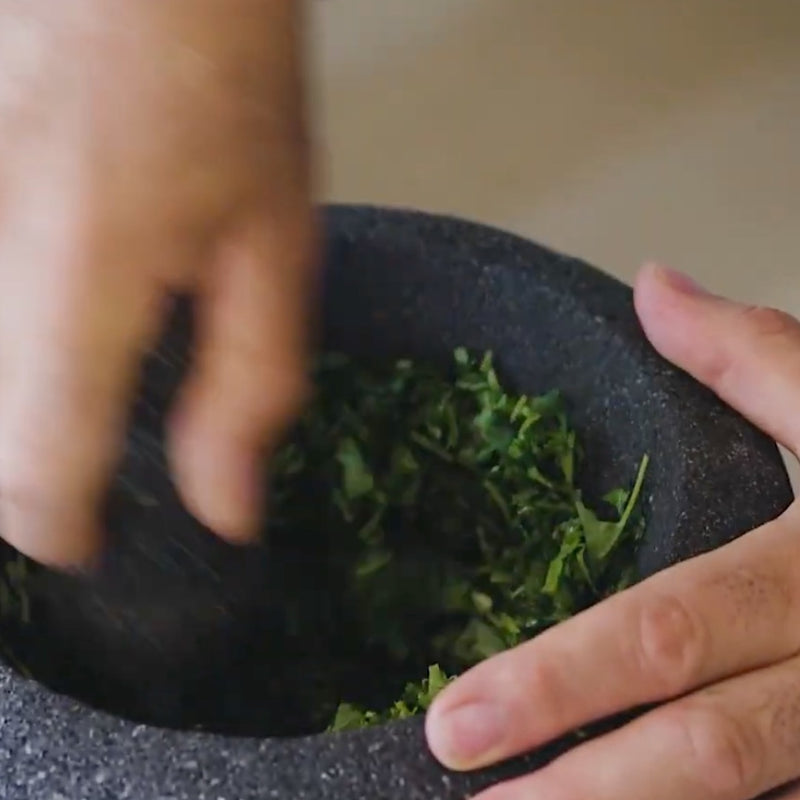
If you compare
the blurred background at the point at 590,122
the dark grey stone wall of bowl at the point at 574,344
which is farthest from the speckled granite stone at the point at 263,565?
the blurred background at the point at 590,122

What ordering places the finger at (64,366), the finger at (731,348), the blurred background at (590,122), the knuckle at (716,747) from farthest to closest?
the blurred background at (590,122) → the finger at (731,348) → the knuckle at (716,747) → the finger at (64,366)

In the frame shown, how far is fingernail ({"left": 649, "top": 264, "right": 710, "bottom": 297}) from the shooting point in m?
0.69

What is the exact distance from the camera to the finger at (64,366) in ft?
1.44

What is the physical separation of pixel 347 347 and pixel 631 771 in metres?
0.31

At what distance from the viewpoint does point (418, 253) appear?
73 cm

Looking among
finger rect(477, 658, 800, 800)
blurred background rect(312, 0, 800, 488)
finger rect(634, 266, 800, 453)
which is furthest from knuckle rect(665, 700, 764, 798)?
blurred background rect(312, 0, 800, 488)

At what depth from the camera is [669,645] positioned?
557 mm

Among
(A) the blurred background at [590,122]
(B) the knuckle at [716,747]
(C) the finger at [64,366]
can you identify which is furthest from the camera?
(A) the blurred background at [590,122]

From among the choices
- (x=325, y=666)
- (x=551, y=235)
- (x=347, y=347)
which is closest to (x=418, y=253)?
(x=347, y=347)

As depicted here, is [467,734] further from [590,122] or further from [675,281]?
[590,122]

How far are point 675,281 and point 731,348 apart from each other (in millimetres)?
42

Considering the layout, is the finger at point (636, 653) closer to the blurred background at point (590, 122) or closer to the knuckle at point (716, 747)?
the knuckle at point (716, 747)

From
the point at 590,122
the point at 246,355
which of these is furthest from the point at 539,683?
the point at 590,122

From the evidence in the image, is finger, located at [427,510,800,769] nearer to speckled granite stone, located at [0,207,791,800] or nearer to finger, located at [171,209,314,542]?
speckled granite stone, located at [0,207,791,800]
